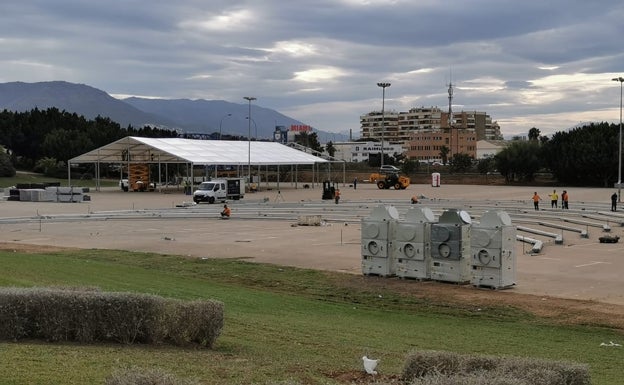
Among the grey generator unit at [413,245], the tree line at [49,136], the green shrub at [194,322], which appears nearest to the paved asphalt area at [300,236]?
the grey generator unit at [413,245]

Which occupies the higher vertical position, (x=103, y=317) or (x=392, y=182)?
(x=392, y=182)

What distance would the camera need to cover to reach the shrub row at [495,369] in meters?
5.84

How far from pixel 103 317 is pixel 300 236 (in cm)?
2628

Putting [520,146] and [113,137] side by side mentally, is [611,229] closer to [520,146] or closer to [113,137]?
[520,146]

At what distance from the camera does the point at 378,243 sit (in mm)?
22328

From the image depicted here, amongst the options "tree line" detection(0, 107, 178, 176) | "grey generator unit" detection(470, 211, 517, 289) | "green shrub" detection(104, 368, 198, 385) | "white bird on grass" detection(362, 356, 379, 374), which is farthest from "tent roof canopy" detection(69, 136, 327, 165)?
"green shrub" detection(104, 368, 198, 385)

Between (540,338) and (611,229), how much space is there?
26430 millimetres

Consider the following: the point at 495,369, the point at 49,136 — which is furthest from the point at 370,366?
the point at 49,136

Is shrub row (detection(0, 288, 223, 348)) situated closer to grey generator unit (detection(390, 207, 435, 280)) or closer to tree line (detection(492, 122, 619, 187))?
grey generator unit (detection(390, 207, 435, 280))

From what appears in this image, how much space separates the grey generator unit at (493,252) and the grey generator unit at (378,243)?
2.75 m

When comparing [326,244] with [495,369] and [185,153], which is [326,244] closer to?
[495,369]

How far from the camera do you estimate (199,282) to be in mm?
19734

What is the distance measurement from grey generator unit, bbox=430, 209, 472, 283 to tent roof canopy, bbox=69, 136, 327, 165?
56718 mm

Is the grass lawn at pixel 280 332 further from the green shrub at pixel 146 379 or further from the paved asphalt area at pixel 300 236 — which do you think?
the paved asphalt area at pixel 300 236
